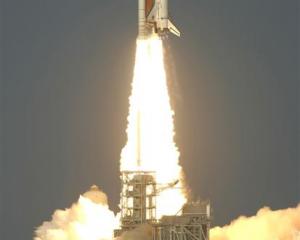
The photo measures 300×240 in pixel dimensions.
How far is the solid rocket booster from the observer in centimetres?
6888

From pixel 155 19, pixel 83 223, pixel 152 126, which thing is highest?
pixel 155 19

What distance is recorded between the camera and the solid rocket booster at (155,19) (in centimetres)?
6888

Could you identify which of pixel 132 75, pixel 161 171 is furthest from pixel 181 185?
pixel 132 75

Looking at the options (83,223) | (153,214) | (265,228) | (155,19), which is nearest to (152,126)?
(153,214)

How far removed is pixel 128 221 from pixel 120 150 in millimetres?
10006

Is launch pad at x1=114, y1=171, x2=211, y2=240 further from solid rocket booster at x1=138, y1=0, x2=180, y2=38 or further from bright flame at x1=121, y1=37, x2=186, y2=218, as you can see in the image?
solid rocket booster at x1=138, y1=0, x2=180, y2=38

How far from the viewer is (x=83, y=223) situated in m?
69.9

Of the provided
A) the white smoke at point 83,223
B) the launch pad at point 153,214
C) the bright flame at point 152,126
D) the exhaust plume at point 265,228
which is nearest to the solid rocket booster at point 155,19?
the bright flame at point 152,126

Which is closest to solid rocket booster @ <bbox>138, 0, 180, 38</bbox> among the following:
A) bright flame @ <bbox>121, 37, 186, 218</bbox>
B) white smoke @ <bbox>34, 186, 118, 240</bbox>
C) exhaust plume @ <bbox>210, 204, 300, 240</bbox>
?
bright flame @ <bbox>121, 37, 186, 218</bbox>

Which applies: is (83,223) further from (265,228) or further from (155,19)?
(155,19)

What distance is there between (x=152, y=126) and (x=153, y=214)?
370 centimetres

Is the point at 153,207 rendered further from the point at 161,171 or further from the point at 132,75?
the point at 132,75

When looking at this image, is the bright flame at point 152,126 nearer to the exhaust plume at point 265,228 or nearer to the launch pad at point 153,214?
the launch pad at point 153,214

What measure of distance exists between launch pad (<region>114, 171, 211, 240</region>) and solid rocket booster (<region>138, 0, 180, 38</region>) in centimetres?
553
